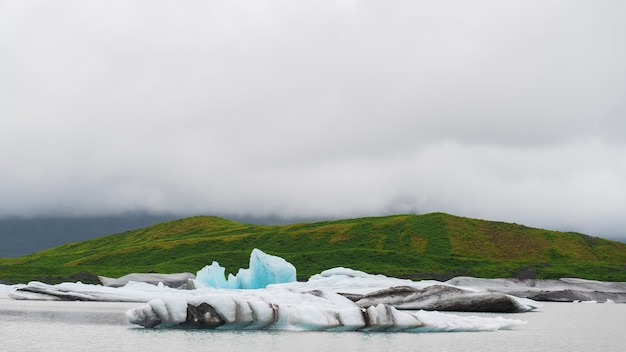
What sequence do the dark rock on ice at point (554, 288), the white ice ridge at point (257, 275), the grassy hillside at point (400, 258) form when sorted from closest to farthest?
the white ice ridge at point (257, 275) < the dark rock on ice at point (554, 288) < the grassy hillside at point (400, 258)

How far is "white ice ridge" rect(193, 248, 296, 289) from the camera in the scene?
82125mm

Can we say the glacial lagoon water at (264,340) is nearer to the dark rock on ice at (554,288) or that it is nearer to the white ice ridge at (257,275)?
the white ice ridge at (257,275)

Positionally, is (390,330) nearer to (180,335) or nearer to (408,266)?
(180,335)

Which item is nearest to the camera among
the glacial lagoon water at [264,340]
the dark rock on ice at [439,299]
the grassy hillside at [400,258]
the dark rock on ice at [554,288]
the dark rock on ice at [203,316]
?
the glacial lagoon water at [264,340]

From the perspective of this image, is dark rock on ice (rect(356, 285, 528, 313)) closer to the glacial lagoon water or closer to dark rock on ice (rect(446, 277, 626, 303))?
the glacial lagoon water

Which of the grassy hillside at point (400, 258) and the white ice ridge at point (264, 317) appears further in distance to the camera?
the grassy hillside at point (400, 258)

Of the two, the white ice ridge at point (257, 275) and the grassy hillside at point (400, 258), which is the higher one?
the grassy hillside at point (400, 258)

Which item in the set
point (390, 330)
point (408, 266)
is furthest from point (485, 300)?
point (408, 266)

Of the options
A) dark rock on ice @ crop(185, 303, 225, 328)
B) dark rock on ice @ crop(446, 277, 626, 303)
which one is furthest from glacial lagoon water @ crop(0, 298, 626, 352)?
dark rock on ice @ crop(446, 277, 626, 303)

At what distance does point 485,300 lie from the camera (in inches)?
2191

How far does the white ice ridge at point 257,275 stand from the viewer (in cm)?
8212

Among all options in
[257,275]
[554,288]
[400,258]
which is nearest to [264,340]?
[257,275]

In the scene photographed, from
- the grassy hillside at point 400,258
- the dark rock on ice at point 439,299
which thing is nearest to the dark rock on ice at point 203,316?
the dark rock on ice at point 439,299

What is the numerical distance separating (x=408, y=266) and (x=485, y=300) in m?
111
